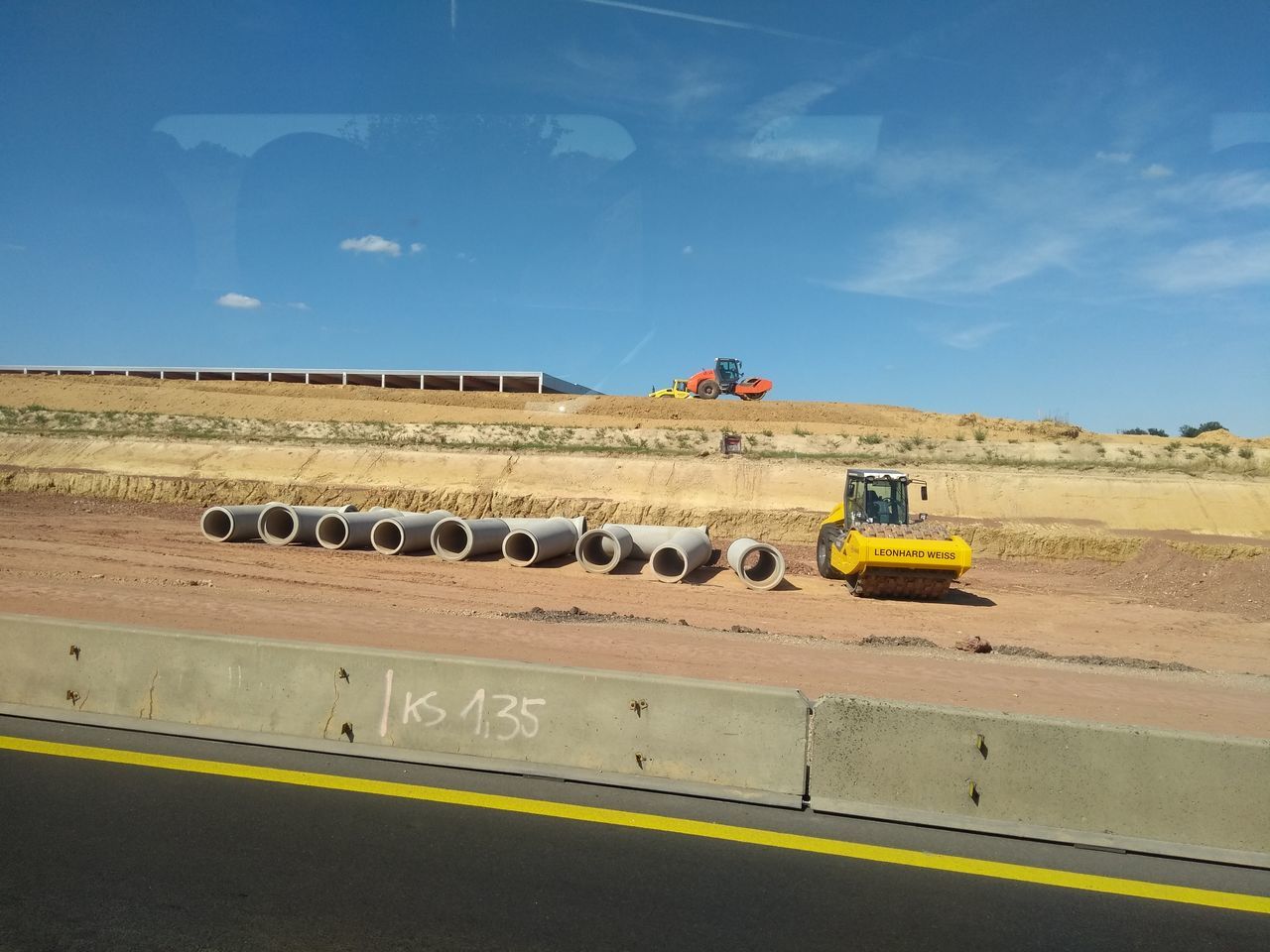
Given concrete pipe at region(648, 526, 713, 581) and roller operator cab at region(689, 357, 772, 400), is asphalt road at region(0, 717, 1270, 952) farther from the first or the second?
roller operator cab at region(689, 357, 772, 400)

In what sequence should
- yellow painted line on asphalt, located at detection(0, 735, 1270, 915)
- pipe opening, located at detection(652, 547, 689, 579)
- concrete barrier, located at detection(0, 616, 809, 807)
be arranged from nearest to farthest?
yellow painted line on asphalt, located at detection(0, 735, 1270, 915)
concrete barrier, located at detection(0, 616, 809, 807)
pipe opening, located at detection(652, 547, 689, 579)

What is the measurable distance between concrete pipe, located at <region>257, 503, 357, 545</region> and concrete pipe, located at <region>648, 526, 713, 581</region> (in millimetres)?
8108

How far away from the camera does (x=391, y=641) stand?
34.6 ft

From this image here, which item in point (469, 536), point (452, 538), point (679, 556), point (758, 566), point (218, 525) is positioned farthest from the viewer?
point (218, 525)

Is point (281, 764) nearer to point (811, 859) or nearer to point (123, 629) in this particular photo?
point (123, 629)

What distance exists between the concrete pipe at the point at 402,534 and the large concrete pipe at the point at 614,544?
3.52 metres

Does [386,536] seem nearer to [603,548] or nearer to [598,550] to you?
[598,550]

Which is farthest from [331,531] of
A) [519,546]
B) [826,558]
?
[826,558]

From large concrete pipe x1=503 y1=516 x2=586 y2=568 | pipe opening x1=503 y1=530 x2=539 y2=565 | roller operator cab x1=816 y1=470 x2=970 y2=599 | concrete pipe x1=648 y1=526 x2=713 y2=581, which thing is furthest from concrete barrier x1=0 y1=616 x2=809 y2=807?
pipe opening x1=503 y1=530 x2=539 y2=565

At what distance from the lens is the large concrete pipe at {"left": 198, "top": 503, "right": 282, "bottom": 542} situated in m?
21.3

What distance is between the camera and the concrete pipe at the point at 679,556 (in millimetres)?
19047

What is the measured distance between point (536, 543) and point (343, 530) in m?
5.07

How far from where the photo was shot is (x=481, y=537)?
67.6 ft

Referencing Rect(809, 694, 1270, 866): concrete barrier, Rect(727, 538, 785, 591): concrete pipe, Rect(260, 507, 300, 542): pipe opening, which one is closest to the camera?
Rect(809, 694, 1270, 866): concrete barrier
